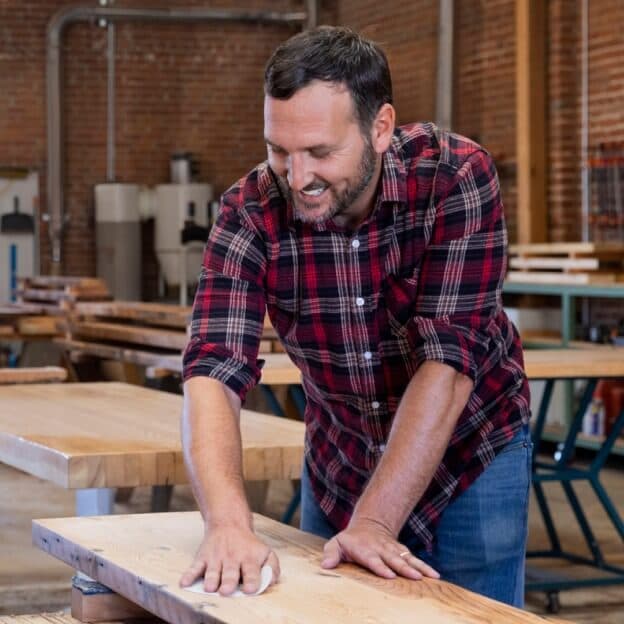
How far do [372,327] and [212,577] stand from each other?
1.70 feet

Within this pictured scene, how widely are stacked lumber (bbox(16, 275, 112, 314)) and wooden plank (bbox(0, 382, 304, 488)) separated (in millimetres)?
5290

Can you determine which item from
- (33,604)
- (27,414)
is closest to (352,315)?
(27,414)

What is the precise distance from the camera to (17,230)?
12359 millimetres

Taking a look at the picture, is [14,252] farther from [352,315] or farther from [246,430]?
[352,315]

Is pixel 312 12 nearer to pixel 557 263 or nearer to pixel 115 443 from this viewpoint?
pixel 557 263

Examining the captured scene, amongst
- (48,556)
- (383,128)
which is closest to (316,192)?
(383,128)

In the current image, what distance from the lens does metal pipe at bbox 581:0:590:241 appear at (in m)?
9.38

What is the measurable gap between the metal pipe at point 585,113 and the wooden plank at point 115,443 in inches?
229

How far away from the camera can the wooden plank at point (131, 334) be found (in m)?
7.22

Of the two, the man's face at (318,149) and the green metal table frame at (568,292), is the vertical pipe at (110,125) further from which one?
the man's face at (318,149)

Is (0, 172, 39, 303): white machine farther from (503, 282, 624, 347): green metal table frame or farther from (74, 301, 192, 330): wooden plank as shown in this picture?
(503, 282, 624, 347): green metal table frame

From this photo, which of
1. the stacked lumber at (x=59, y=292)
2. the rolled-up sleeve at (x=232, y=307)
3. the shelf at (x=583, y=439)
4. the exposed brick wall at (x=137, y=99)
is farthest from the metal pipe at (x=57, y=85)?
the rolled-up sleeve at (x=232, y=307)

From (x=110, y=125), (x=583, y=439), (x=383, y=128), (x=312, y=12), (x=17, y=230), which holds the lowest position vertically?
(x=583, y=439)

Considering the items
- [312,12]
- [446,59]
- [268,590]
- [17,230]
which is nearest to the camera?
[268,590]
